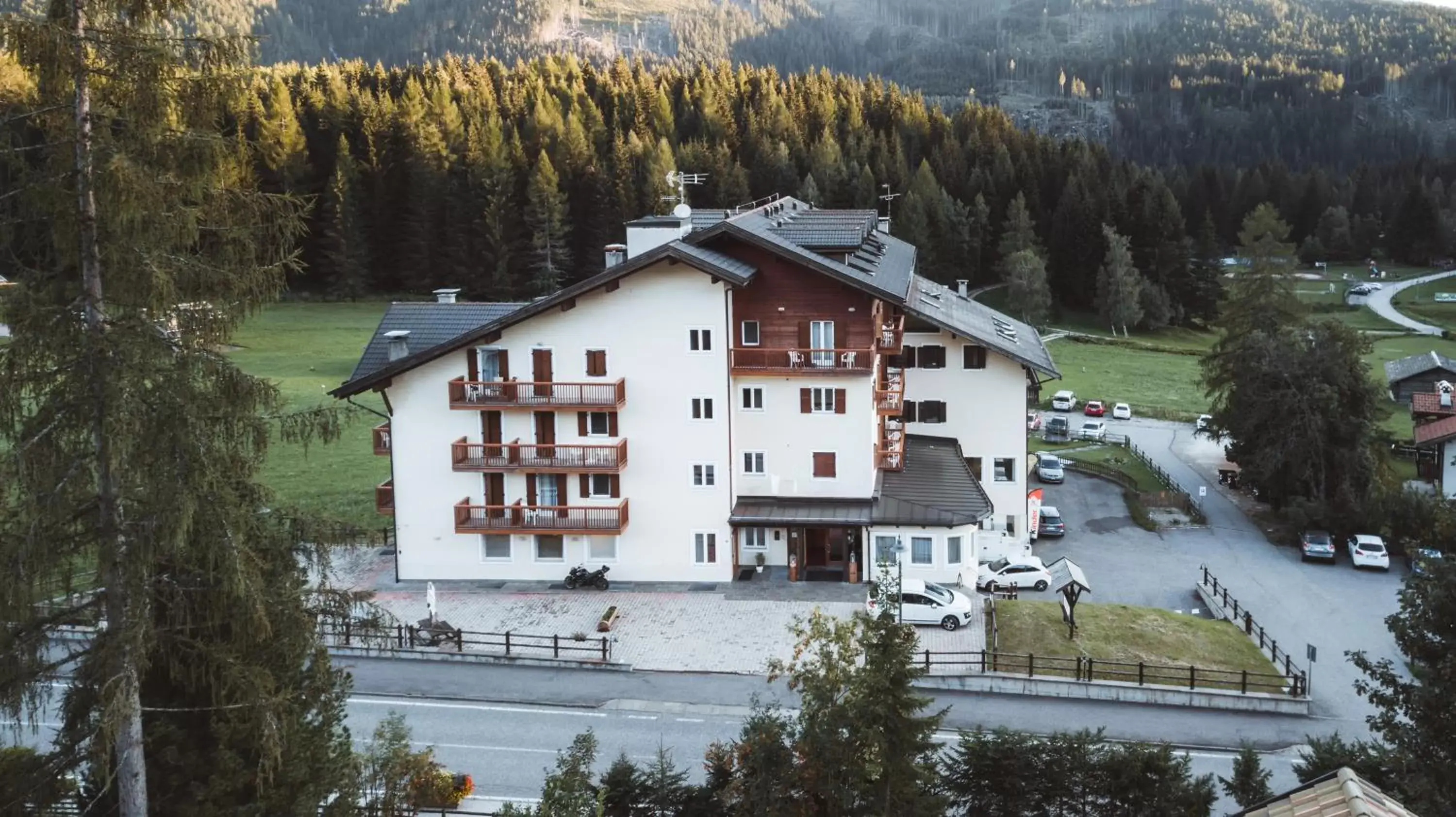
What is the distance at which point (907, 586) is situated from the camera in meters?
34.3

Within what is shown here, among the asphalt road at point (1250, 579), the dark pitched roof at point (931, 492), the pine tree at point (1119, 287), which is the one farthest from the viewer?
the pine tree at point (1119, 287)

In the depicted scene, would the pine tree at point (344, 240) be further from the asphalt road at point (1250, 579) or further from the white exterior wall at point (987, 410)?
the white exterior wall at point (987, 410)

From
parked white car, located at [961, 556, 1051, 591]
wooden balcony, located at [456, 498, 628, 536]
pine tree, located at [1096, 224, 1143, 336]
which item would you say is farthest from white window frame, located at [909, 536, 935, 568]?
pine tree, located at [1096, 224, 1143, 336]

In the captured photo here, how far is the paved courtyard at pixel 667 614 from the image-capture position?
32.2 metres

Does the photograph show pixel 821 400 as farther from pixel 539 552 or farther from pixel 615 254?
pixel 539 552

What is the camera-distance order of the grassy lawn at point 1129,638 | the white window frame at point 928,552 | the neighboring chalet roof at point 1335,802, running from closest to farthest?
the neighboring chalet roof at point 1335,802
the grassy lawn at point 1129,638
the white window frame at point 928,552

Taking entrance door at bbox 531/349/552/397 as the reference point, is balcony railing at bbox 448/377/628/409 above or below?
below

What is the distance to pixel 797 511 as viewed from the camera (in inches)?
1497

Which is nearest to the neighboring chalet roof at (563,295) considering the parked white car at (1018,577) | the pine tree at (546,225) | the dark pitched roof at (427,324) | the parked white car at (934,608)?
the dark pitched roof at (427,324)

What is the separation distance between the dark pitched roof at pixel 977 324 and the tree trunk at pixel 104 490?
2862 centimetres

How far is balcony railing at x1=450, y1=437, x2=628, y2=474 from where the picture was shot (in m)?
37.4

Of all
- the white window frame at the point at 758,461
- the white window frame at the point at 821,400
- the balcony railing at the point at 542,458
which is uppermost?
the white window frame at the point at 821,400

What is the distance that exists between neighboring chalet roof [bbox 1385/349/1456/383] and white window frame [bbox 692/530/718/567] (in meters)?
53.7

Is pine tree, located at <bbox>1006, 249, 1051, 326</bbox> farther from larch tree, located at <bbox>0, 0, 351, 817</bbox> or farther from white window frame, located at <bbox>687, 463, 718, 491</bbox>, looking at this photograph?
larch tree, located at <bbox>0, 0, 351, 817</bbox>
